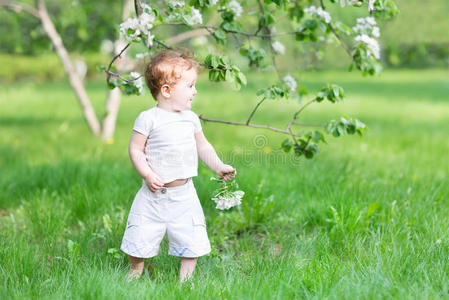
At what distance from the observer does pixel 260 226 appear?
2979 millimetres

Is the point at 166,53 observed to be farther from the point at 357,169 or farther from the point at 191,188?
the point at 357,169

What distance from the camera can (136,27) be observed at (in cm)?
232

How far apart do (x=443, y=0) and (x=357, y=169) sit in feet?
25.5

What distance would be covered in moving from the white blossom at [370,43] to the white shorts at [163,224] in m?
1.37

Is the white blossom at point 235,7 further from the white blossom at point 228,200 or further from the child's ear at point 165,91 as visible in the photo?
the white blossom at point 228,200

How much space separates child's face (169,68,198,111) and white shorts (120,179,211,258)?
1.30 feet

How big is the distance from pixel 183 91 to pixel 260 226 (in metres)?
1.13

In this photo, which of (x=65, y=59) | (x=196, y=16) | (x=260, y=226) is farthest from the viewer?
(x=65, y=59)

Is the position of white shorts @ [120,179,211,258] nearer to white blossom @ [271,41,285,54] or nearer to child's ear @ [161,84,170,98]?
child's ear @ [161,84,170,98]

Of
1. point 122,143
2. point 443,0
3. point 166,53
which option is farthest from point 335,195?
point 443,0

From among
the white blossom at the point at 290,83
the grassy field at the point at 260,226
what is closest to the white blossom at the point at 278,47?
the white blossom at the point at 290,83

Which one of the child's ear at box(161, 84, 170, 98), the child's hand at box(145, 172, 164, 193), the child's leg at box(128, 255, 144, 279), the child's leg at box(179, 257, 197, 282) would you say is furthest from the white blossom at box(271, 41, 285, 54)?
the child's leg at box(128, 255, 144, 279)

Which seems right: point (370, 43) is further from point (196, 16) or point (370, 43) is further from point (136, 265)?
point (136, 265)

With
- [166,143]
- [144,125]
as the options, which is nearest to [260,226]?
[166,143]
